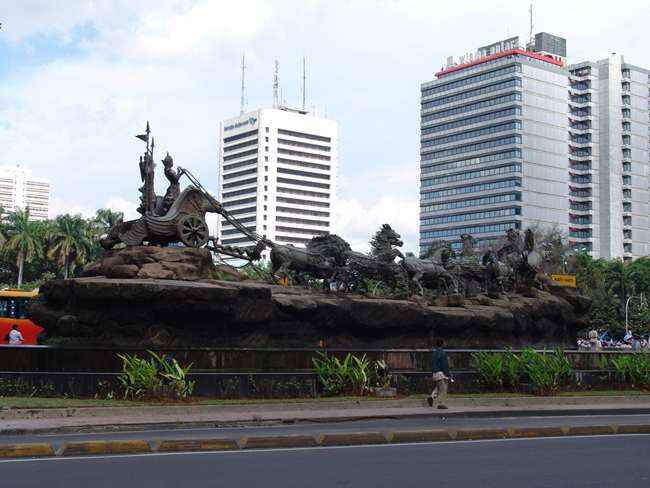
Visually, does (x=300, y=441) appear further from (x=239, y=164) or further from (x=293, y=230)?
(x=239, y=164)

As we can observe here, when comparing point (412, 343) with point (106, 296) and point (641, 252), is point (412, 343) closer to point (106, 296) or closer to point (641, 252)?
point (106, 296)

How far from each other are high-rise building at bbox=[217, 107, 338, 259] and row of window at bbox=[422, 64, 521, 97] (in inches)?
730

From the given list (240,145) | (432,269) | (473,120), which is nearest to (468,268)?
(432,269)

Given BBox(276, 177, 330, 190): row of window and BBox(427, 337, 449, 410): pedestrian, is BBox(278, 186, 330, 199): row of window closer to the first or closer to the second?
BBox(276, 177, 330, 190): row of window

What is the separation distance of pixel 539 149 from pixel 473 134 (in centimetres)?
1050

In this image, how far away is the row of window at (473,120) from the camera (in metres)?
111

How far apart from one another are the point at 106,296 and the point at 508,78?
102015mm

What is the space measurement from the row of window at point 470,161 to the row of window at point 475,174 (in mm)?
1396

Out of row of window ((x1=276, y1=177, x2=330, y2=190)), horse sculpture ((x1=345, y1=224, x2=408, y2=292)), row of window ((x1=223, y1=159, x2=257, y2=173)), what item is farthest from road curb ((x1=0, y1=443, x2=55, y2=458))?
row of window ((x1=223, y1=159, x2=257, y2=173))

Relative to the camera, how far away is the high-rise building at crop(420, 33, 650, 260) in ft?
367

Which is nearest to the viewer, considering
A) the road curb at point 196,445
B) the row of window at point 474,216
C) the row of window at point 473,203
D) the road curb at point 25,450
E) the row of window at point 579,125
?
the road curb at point 25,450

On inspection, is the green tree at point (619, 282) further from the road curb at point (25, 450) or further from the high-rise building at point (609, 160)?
the road curb at point (25, 450)

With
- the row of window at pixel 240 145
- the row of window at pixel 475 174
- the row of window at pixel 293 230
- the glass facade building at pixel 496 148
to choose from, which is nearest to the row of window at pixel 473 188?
the glass facade building at pixel 496 148

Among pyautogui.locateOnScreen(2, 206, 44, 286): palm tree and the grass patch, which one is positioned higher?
pyautogui.locateOnScreen(2, 206, 44, 286): palm tree
